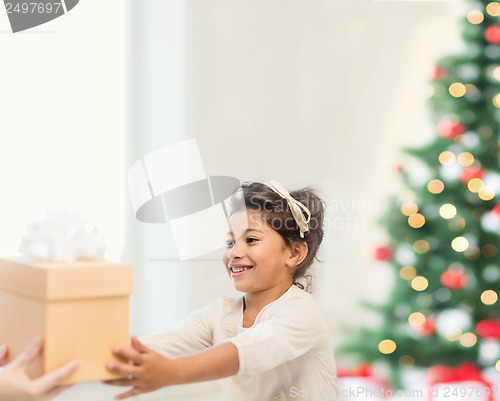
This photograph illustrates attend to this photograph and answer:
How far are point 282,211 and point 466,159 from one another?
4.64ft

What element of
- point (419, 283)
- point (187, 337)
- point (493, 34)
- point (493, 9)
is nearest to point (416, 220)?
point (419, 283)

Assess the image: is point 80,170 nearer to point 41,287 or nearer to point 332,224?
point 332,224

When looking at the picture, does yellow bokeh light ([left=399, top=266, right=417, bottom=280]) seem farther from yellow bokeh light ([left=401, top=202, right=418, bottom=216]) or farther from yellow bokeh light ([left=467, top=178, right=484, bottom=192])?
yellow bokeh light ([left=467, top=178, right=484, bottom=192])

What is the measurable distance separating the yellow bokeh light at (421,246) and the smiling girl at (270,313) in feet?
3.64

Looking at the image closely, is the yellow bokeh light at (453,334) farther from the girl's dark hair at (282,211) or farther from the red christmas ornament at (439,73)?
the girl's dark hair at (282,211)

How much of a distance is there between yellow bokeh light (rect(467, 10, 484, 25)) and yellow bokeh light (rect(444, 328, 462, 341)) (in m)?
1.41

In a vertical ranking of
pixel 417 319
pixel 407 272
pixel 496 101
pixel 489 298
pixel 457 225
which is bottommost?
Answer: pixel 417 319

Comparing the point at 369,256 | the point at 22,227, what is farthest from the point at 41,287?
the point at 369,256

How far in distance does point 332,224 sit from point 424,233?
1.59ft

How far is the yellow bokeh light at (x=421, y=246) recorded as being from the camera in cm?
285

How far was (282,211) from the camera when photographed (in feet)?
5.74

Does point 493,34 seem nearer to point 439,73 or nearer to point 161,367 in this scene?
point 439,73

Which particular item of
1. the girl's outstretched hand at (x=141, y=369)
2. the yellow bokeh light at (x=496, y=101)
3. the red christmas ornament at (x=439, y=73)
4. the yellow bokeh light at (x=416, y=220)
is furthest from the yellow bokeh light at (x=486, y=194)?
the girl's outstretched hand at (x=141, y=369)

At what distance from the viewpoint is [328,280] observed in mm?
3221
